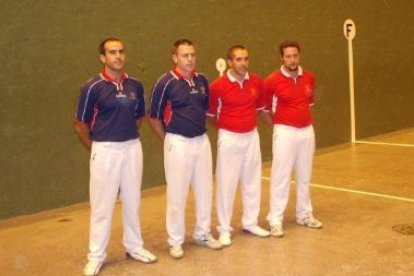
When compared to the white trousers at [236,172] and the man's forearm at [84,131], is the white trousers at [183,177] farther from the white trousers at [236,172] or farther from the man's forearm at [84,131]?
the man's forearm at [84,131]

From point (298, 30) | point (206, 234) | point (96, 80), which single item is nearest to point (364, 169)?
point (298, 30)

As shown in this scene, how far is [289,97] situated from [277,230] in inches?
45.0

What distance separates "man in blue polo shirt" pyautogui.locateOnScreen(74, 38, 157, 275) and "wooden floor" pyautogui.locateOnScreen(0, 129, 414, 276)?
1.25 ft

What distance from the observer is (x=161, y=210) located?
6090mm

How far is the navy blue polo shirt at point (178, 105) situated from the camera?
4.57 meters

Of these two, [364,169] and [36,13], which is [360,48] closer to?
[364,169]

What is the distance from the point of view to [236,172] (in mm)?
4922

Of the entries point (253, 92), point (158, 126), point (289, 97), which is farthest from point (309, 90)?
point (158, 126)

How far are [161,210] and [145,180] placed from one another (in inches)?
36.5

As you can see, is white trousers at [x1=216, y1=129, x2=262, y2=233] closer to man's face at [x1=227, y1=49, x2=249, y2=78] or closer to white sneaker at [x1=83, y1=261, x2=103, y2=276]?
man's face at [x1=227, y1=49, x2=249, y2=78]

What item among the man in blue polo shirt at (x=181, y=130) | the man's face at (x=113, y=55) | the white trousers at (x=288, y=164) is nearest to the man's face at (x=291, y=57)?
the white trousers at (x=288, y=164)

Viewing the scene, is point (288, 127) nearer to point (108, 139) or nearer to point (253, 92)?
point (253, 92)

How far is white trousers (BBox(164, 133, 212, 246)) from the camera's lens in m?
4.59

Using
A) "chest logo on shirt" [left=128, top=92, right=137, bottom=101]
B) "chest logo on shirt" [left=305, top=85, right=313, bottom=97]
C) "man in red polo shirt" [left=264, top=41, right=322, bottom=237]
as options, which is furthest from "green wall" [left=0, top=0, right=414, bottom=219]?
"chest logo on shirt" [left=305, top=85, right=313, bottom=97]
